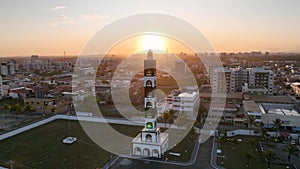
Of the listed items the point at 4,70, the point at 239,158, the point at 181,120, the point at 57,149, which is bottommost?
the point at 239,158

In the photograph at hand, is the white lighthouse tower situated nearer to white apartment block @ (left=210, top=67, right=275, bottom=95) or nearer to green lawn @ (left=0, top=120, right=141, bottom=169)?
green lawn @ (left=0, top=120, right=141, bottom=169)

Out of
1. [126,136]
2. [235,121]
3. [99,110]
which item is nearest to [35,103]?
[99,110]

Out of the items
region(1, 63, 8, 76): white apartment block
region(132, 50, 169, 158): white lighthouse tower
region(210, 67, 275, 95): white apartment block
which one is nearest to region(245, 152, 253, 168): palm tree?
region(132, 50, 169, 158): white lighthouse tower

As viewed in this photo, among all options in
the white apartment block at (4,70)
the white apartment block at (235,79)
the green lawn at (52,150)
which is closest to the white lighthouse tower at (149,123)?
the green lawn at (52,150)

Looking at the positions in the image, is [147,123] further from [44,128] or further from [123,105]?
[123,105]

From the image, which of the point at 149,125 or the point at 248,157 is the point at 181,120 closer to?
the point at 149,125

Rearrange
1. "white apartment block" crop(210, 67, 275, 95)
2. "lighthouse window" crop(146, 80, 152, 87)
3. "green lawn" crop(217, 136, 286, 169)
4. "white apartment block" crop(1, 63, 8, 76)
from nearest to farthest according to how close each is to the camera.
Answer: "green lawn" crop(217, 136, 286, 169)
"lighthouse window" crop(146, 80, 152, 87)
"white apartment block" crop(210, 67, 275, 95)
"white apartment block" crop(1, 63, 8, 76)

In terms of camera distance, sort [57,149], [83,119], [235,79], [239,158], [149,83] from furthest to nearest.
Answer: [235,79]
[83,119]
[57,149]
[149,83]
[239,158]

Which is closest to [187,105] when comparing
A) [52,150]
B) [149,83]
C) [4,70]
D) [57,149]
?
[149,83]

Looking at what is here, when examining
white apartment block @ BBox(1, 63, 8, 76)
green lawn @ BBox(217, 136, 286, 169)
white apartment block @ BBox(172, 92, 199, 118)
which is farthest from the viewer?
white apartment block @ BBox(1, 63, 8, 76)
